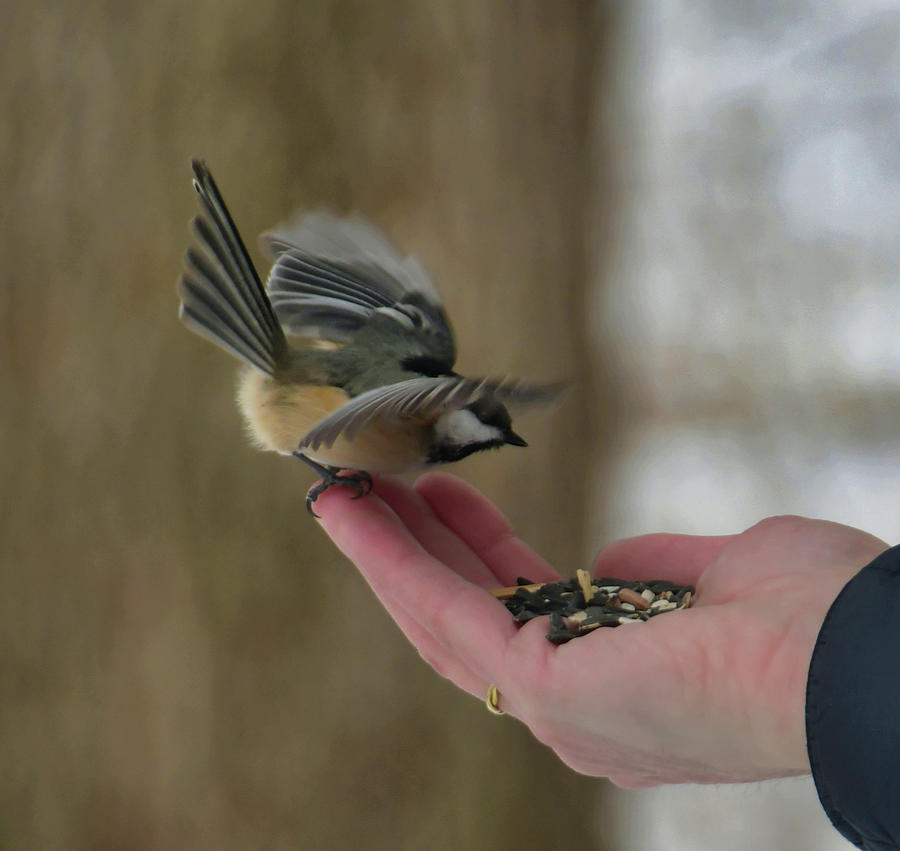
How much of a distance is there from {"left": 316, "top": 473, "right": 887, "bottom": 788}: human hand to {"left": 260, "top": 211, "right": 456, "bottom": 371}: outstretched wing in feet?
0.81

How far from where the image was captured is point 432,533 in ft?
3.23

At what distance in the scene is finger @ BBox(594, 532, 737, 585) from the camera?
2.95 feet

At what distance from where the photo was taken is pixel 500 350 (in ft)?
4.88

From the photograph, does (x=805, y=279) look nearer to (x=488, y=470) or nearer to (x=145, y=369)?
(x=488, y=470)

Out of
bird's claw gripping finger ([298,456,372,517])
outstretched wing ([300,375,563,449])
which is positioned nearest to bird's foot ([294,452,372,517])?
bird's claw gripping finger ([298,456,372,517])

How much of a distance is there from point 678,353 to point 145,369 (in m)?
0.88

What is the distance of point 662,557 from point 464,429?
0.25m

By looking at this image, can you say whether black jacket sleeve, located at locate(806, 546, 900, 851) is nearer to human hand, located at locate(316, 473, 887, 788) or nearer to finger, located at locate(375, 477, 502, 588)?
human hand, located at locate(316, 473, 887, 788)

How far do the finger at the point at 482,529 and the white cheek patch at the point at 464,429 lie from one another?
158 mm

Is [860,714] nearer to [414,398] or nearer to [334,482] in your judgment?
[414,398]

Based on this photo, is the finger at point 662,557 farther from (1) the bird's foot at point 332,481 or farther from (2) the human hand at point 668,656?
(1) the bird's foot at point 332,481

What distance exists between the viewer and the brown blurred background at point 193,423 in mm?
1418

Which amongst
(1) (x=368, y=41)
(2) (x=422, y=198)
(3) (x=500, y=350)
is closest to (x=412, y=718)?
(3) (x=500, y=350)

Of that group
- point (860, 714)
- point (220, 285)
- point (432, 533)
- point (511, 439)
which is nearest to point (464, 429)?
point (511, 439)
